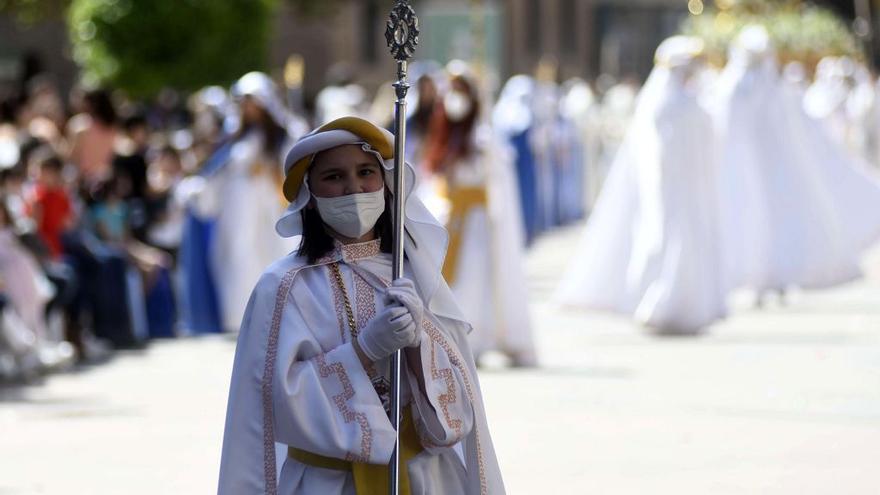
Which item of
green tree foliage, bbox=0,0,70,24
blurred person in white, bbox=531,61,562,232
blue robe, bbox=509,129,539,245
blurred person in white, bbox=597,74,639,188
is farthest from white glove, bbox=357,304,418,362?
green tree foliage, bbox=0,0,70,24

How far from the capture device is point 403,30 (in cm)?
512

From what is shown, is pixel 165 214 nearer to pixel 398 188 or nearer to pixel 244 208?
pixel 244 208

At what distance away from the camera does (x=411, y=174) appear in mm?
5227

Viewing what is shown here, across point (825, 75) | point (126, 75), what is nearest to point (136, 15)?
point (126, 75)

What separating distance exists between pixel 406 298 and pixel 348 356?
0.20m

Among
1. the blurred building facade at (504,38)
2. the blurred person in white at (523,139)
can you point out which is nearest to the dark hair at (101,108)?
the blurred person in white at (523,139)

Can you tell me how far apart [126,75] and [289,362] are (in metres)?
21.8

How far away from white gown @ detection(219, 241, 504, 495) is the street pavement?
3120 millimetres

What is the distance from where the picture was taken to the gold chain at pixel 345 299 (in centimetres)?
497

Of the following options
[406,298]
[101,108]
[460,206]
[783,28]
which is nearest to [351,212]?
[406,298]

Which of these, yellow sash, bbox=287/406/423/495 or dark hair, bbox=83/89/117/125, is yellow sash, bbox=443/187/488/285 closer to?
dark hair, bbox=83/89/117/125

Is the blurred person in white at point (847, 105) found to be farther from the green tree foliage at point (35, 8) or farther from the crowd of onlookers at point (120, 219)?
the crowd of onlookers at point (120, 219)

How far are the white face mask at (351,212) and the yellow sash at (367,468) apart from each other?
0.45 metres

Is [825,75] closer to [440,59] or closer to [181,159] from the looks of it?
[440,59]
